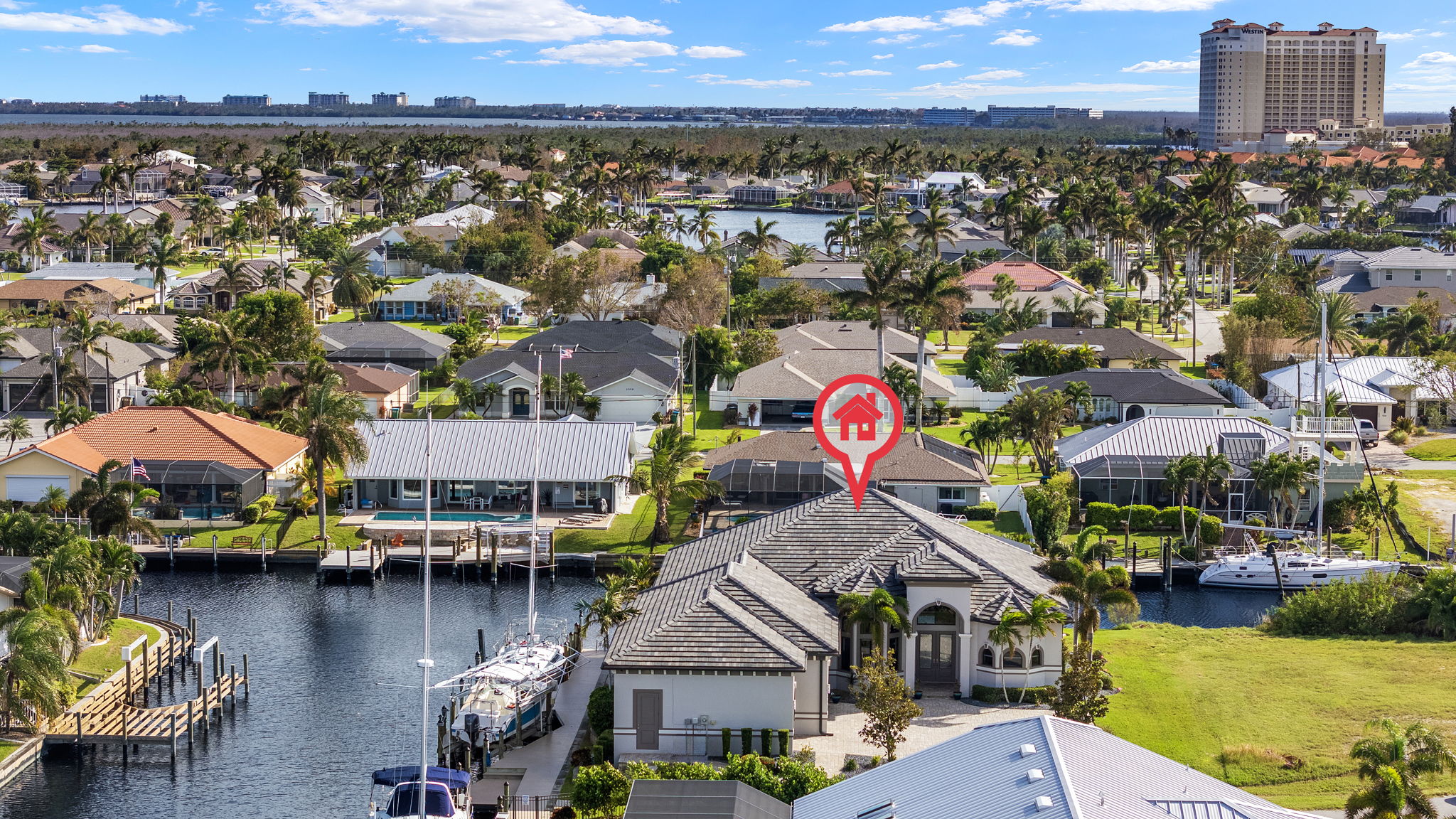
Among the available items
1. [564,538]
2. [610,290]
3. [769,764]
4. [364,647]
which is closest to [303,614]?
[364,647]

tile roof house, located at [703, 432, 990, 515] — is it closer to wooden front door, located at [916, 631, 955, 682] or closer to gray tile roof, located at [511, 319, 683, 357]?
wooden front door, located at [916, 631, 955, 682]

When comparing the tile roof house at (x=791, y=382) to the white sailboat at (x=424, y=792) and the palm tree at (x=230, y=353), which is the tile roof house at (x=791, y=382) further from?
the white sailboat at (x=424, y=792)

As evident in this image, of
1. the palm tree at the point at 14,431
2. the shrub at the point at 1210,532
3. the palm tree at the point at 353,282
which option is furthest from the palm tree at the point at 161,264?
the shrub at the point at 1210,532

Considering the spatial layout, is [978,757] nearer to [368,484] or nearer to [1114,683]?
[1114,683]

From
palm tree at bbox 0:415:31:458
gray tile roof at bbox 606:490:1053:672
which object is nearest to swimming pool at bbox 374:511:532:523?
gray tile roof at bbox 606:490:1053:672

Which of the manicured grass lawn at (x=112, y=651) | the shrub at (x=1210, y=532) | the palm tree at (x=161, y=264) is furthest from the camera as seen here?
the palm tree at (x=161, y=264)

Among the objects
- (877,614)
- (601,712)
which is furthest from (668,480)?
(601,712)
